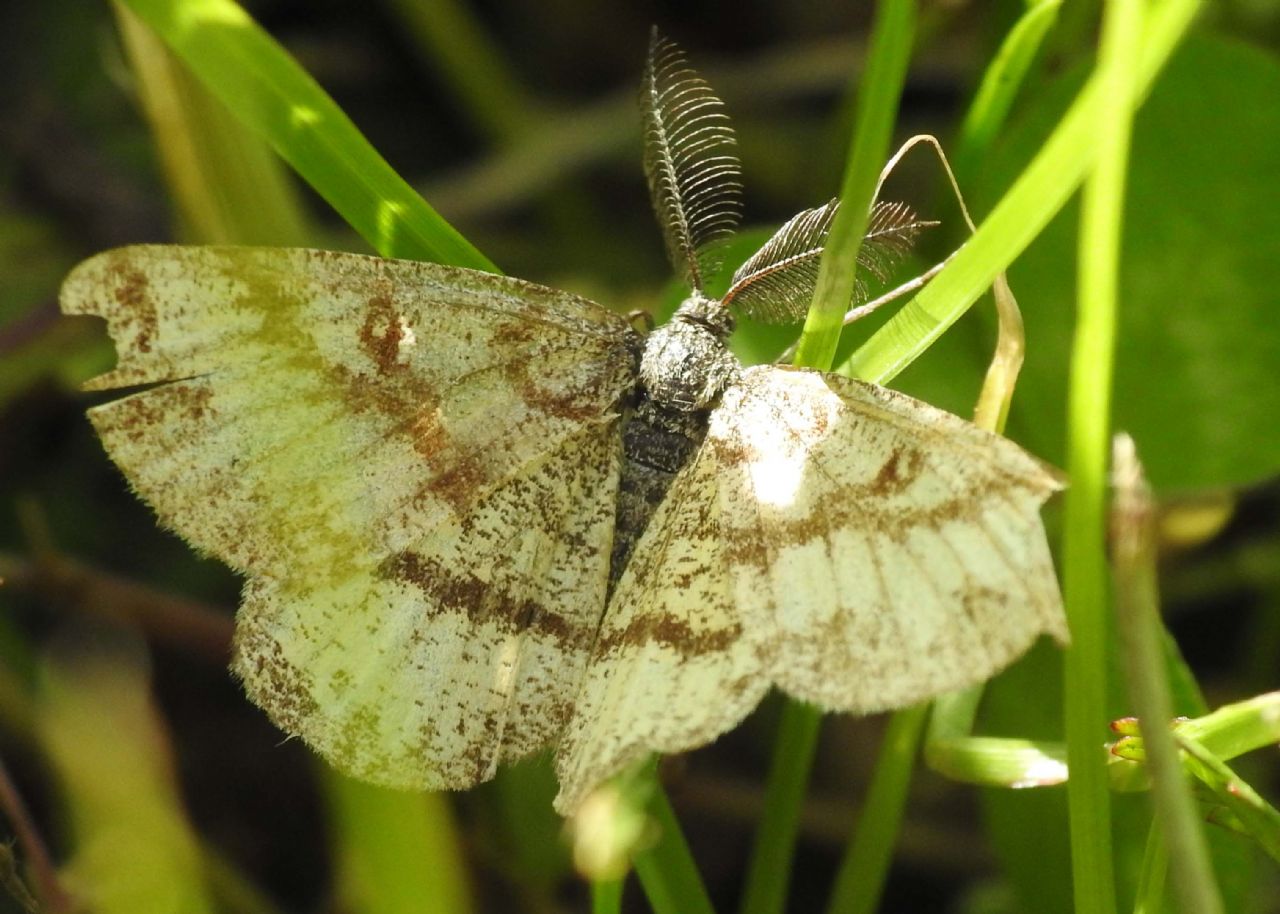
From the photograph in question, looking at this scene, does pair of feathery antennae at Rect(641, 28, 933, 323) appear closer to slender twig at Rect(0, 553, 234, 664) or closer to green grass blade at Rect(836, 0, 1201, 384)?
green grass blade at Rect(836, 0, 1201, 384)

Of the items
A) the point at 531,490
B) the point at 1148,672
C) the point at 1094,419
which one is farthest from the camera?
the point at 531,490

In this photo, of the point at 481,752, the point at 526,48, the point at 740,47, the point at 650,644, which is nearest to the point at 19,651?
A: the point at 481,752

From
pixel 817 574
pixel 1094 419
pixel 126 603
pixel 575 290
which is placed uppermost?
pixel 575 290

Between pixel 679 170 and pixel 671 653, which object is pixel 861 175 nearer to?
pixel 679 170

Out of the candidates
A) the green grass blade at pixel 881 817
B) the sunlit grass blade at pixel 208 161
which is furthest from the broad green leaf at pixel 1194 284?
the sunlit grass blade at pixel 208 161

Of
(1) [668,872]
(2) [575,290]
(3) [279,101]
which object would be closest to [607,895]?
(1) [668,872]

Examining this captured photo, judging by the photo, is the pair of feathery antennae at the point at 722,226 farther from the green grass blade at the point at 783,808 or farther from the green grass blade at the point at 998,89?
the green grass blade at the point at 783,808
